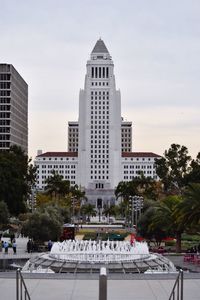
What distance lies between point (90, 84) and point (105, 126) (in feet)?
40.0

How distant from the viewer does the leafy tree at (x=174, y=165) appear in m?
106

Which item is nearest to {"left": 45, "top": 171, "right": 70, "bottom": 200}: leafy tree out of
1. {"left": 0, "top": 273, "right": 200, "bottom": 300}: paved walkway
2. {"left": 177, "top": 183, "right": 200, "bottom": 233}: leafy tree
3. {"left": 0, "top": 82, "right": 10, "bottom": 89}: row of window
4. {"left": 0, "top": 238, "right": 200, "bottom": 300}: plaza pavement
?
{"left": 0, "top": 82, "right": 10, "bottom": 89}: row of window

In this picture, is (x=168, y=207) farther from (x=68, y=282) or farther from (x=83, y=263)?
(x=68, y=282)

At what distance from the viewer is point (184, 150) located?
4205 inches

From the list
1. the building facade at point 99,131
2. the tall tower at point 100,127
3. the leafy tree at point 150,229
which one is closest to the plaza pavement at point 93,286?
the leafy tree at point 150,229

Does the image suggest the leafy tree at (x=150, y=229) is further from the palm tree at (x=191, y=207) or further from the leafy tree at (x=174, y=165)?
the leafy tree at (x=174, y=165)

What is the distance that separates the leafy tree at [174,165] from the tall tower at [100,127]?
79639 mm

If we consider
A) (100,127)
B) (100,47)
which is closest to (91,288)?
(100,127)

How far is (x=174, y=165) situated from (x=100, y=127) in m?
81.9

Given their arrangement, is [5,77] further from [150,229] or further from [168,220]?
[168,220]

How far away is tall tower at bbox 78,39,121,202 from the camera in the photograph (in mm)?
186500

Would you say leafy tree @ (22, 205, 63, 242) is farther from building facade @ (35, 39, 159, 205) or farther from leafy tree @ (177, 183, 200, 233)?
building facade @ (35, 39, 159, 205)

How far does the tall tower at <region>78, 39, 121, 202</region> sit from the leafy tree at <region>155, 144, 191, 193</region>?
7964cm

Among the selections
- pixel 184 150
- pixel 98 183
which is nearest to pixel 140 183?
pixel 184 150
